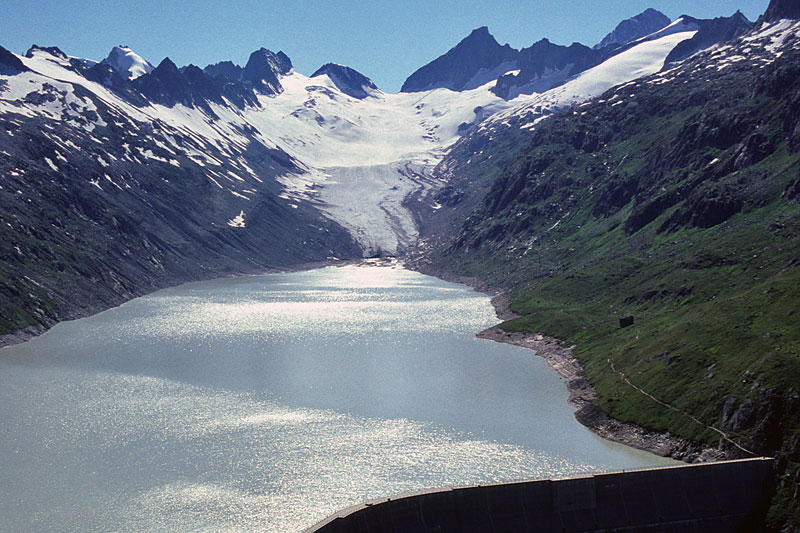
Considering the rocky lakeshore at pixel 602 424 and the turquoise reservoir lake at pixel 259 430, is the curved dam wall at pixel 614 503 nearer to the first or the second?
the rocky lakeshore at pixel 602 424

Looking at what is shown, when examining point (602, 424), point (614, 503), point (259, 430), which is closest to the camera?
point (614, 503)

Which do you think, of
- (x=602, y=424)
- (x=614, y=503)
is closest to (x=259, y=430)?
(x=602, y=424)

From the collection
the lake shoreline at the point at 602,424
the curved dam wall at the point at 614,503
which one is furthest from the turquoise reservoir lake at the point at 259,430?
the curved dam wall at the point at 614,503

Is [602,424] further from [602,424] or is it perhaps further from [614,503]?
[614,503]

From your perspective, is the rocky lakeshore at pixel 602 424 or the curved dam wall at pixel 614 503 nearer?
the curved dam wall at pixel 614 503

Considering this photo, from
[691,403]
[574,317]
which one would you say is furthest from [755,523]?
[574,317]

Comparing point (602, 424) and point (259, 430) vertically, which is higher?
point (259, 430)
